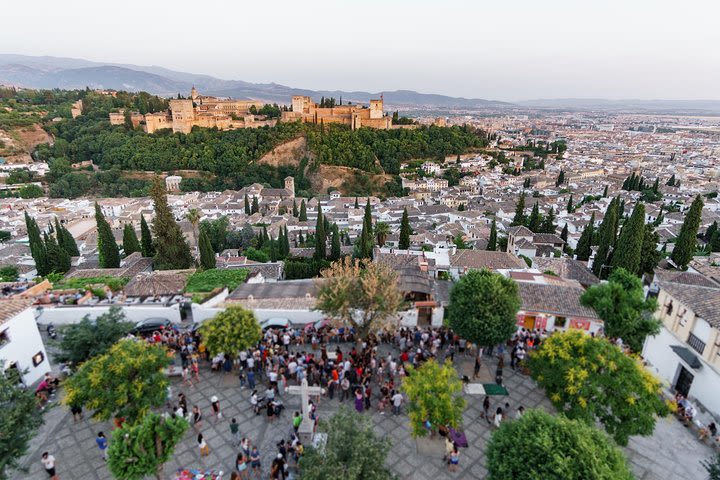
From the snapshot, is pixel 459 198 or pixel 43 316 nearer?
pixel 43 316

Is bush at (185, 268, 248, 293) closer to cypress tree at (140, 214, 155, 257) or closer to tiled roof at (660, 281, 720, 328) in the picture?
cypress tree at (140, 214, 155, 257)

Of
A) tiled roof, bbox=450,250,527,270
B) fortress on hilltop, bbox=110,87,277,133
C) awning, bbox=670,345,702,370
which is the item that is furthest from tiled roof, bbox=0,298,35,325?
fortress on hilltop, bbox=110,87,277,133

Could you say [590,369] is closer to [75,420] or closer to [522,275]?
[522,275]

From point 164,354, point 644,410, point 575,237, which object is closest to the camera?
point 644,410

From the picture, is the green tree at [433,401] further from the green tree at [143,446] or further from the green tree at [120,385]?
the green tree at [120,385]

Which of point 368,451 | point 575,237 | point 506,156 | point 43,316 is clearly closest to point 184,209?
point 43,316

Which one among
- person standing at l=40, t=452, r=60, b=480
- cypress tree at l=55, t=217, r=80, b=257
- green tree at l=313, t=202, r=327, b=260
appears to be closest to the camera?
person standing at l=40, t=452, r=60, b=480

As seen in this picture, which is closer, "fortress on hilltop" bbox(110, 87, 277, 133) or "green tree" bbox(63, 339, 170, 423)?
"green tree" bbox(63, 339, 170, 423)
